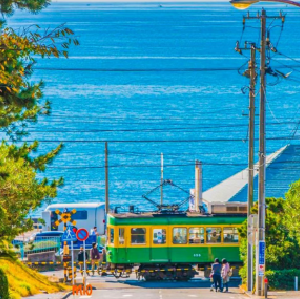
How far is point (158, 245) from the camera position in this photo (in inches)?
1385

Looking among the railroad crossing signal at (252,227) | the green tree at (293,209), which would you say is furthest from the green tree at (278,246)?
the railroad crossing signal at (252,227)

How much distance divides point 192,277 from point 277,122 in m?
94.6

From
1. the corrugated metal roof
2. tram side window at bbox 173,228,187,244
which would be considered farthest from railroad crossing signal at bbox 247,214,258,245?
the corrugated metal roof

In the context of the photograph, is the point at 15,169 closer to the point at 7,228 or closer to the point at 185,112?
the point at 7,228

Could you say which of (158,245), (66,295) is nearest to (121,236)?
(158,245)

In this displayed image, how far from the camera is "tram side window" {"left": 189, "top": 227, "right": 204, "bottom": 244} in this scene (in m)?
35.4

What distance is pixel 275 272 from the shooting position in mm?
30281

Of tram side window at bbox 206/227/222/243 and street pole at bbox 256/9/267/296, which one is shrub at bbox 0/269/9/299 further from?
tram side window at bbox 206/227/222/243

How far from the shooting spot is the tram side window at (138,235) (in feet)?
116

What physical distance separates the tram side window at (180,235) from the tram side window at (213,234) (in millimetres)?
975

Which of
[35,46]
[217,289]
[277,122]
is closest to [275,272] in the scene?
[217,289]

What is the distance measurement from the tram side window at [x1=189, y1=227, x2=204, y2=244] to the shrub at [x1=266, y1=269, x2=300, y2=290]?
18.7ft

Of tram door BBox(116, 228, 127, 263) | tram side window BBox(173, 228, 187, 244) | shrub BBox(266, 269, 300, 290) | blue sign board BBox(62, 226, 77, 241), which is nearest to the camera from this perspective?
blue sign board BBox(62, 226, 77, 241)

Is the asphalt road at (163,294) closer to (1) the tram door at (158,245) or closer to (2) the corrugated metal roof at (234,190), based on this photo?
(1) the tram door at (158,245)
